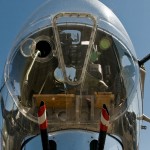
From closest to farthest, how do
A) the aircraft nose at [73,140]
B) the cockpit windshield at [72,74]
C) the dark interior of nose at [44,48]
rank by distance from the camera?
1. the aircraft nose at [73,140]
2. the cockpit windshield at [72,74]
3. the dark interior of nose at [44,48]

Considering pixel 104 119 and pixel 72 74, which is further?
pixel 72 74

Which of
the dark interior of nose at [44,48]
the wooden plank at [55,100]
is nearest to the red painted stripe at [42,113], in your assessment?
the wooden plank at [55,100]

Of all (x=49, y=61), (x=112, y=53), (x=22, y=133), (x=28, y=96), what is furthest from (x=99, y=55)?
(x=22, y=133)

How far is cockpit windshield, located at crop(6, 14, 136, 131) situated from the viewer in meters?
4.32

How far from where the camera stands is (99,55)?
15.2 ft

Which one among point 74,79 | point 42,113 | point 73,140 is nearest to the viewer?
point 42,113

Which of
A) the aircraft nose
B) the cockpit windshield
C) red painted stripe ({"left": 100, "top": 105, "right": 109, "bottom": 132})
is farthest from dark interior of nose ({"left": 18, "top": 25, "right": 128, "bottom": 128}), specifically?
red painted stripe ({"left": 100, "top": 105, "right": 109, "bottom": 132})

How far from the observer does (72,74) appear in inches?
171

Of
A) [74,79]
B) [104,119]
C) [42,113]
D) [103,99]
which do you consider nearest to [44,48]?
Result: [74,79]

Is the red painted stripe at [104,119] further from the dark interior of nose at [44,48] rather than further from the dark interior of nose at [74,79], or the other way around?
the dark interior of nose at [44,48]

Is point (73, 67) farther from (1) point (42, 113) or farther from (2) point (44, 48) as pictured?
(1) point (42, 113)

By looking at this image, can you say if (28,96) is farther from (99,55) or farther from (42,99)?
(99,55)

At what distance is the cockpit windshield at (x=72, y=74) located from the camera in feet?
14.2

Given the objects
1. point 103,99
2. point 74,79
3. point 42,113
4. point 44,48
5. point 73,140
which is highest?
point 44,48
